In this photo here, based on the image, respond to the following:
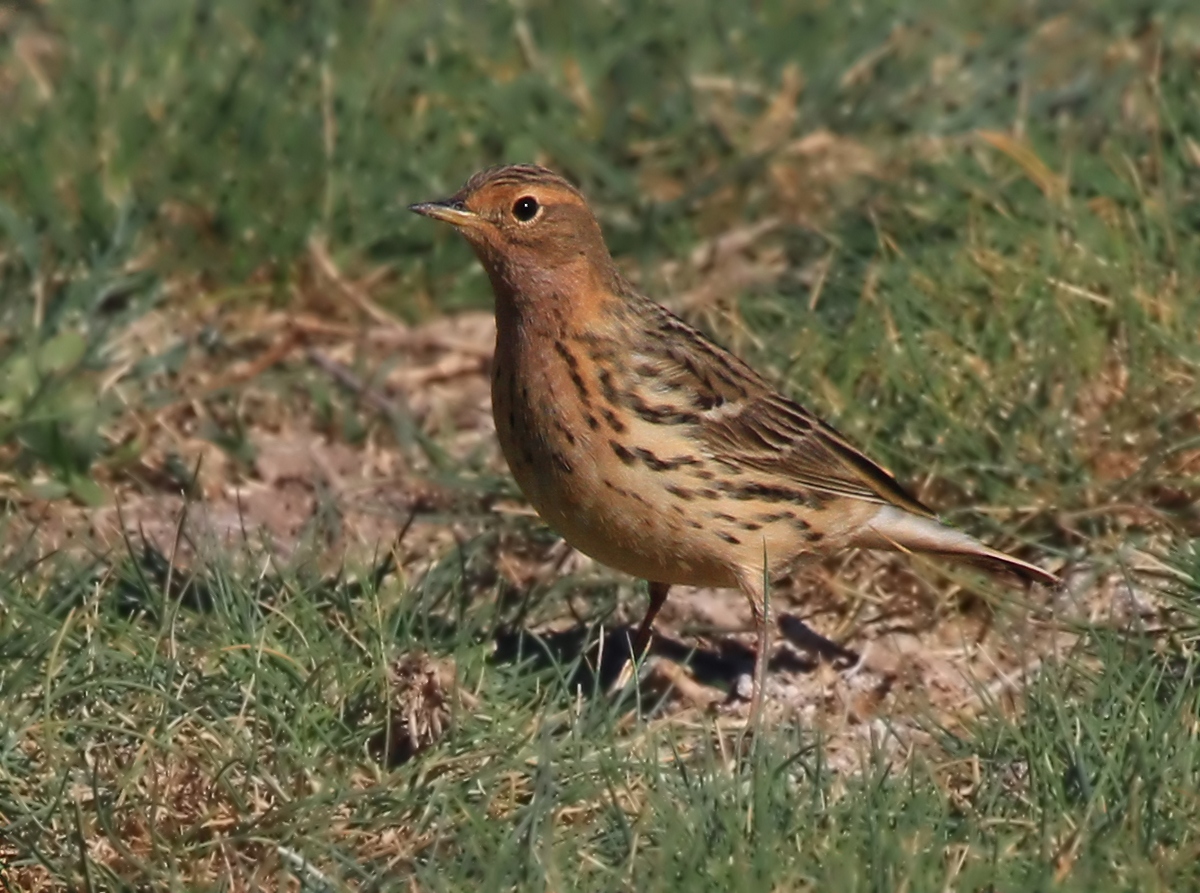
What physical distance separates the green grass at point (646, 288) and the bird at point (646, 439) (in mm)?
431

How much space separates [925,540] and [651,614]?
0.86 meters

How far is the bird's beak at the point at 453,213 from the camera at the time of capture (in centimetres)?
627

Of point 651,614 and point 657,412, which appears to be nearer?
point 657,412

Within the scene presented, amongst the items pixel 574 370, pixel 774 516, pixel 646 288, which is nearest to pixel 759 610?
pixel 774 516

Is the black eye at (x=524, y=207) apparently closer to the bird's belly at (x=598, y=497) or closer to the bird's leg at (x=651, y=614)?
the bird's belly at (x=598, y=497)

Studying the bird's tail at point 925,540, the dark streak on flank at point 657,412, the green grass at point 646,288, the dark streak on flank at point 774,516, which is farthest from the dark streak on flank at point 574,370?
the bird's tail at point 925,540

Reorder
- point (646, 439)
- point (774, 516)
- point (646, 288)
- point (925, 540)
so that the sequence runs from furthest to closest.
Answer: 1. point (646, 288)
2. point (925, 540)
3. point (774, 516)
4. point (646, 439)

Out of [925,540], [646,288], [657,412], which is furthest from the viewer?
[646,288]

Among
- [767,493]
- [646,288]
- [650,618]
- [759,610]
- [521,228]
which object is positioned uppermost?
[521,228]

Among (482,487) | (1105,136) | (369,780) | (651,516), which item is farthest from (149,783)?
(1105,136)

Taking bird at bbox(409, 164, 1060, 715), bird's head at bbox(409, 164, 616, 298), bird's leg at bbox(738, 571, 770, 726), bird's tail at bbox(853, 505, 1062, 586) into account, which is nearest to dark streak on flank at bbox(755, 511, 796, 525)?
bird at bbox(409, 164, 1060, 715)

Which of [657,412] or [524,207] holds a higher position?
[524,207]

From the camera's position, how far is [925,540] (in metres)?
6.43

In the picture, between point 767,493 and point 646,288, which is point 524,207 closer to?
point 767,493
